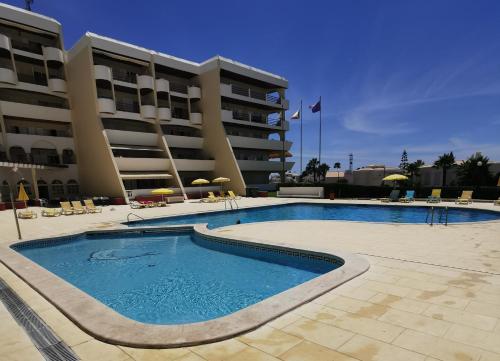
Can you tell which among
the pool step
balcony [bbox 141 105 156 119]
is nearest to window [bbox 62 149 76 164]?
balcony [bbox 141 105 156 119]

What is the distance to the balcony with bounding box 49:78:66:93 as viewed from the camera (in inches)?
1147

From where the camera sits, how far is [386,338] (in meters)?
3.89

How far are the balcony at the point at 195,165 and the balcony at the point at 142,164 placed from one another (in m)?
1.39

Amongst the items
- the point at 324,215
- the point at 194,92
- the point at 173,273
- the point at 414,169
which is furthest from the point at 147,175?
the point at 414,169

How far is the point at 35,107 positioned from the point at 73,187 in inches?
351

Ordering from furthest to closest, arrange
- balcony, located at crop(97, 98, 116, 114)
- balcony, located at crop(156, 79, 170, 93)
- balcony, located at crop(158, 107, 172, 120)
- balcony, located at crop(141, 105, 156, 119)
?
balcony, located at crop(158, 107, 172, 120) < balcony, located at crop(156, 79, 170, 93) < balcony, located at crop(141, 105, 156, 119) < balcony, located at crop(97, 98, 116, 114)

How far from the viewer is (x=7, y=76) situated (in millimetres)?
25875

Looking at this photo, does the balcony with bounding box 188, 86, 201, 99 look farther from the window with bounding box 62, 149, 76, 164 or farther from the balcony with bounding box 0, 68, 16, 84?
the balcony with bounding box 0, 68, 16, 84

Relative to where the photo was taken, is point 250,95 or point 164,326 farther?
point 250,95

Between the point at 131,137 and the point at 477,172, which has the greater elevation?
the point at 131,137

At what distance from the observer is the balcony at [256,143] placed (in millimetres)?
36188

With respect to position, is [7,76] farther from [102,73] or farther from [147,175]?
[147,175]

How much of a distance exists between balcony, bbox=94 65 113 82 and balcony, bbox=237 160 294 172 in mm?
16849

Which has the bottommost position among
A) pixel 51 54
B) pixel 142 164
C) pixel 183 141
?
pixel 142 164
